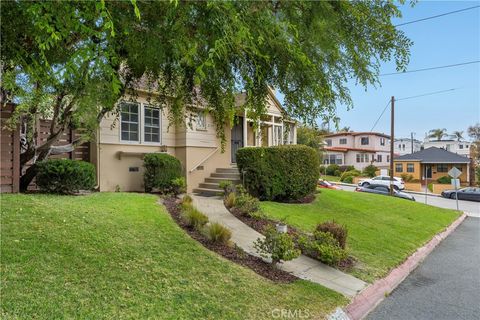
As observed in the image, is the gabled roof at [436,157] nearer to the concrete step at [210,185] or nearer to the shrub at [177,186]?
the concrete step at [210,185]

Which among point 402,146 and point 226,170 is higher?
point 402,146

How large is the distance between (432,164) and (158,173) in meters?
42.5

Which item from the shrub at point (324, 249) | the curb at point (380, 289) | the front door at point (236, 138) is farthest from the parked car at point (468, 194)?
the shrub at point (324, 249)

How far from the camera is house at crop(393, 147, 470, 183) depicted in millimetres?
42031

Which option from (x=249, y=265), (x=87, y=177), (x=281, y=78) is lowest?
(x=249, y=265)

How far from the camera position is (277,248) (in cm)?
570

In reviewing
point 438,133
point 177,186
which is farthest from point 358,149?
point 177,186

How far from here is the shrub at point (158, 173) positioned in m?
11.7

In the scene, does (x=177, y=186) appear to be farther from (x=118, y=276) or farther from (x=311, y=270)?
(x=118, y=276)

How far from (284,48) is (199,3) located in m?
1.06

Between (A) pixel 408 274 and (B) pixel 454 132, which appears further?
(B) pixel 454 132

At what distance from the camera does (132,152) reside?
12422 millimetres

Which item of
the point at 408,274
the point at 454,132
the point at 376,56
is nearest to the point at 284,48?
the point at 376,56

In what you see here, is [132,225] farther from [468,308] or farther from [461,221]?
[461,221]
